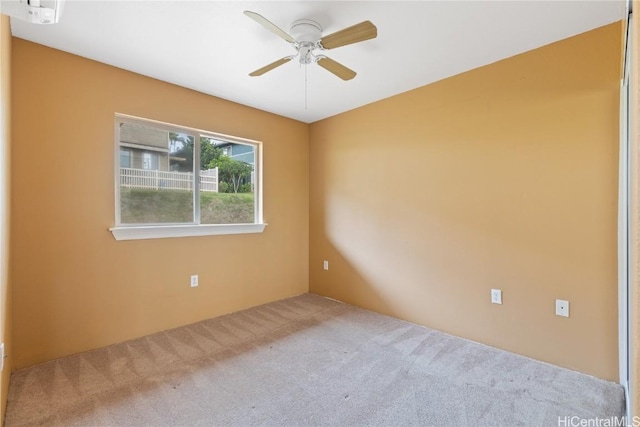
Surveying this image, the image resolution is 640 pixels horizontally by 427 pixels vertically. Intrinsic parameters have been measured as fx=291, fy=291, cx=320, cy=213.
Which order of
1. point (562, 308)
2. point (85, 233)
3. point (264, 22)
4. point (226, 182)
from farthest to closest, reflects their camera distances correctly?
point (226, 182)
point (85, 233)
point (562, 308)
point (264, 22)

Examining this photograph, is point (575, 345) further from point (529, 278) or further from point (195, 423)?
point (195, 423)

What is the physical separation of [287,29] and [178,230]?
1.98 metres

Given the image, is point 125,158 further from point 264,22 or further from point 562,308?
point 562,308

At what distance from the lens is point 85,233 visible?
2.29 m

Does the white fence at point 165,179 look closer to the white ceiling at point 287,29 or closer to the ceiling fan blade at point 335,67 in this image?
the white ceiling at point 287,29

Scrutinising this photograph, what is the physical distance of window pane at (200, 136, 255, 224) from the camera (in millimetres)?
3096

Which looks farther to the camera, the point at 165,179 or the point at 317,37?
the point at 165,179

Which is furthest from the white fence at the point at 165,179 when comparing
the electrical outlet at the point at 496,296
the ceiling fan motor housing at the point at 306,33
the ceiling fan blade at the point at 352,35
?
the electrical outlet at the point at 496,296

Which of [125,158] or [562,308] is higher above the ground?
[125,158]

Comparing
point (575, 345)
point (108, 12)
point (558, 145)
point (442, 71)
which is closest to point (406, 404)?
point (575, 345)

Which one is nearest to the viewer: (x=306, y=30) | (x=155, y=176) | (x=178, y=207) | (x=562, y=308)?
(x=306, y=30)

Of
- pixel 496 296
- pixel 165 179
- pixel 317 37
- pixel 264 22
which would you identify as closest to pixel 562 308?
pixel 496 296

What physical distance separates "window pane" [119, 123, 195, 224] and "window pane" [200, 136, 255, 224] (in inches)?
5.8

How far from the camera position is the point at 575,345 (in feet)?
6.61
